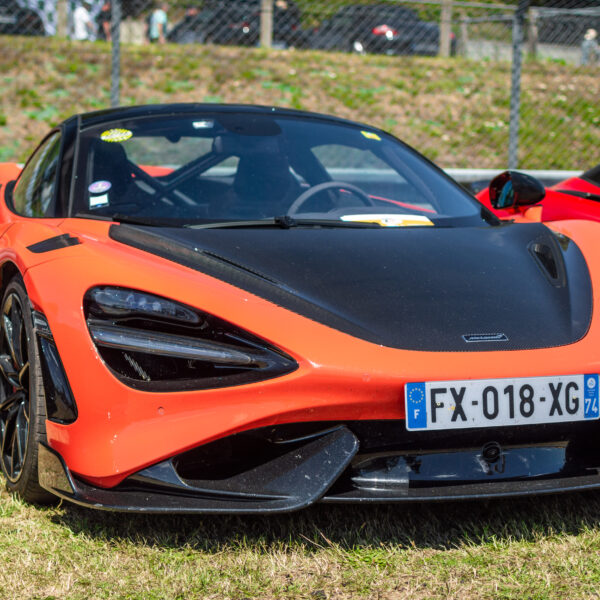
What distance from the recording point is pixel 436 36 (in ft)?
37.1

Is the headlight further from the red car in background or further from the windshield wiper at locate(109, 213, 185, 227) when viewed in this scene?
the red car in background

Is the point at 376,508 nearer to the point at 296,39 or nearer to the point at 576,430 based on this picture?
the point at 576,430

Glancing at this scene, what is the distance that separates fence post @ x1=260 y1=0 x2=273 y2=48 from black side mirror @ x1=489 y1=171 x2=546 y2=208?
6163 mm

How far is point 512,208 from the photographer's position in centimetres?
377

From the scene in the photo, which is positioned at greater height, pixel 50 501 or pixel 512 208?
pixel 512 208

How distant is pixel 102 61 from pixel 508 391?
11.2m

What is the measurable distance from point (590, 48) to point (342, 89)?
10.3ft

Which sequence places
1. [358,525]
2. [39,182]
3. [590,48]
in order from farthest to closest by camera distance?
[590,48], [39,182], [358,525]

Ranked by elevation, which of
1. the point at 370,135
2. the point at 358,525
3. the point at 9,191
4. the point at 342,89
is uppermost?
the point at 370,135

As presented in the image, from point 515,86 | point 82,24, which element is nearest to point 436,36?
point 515,86

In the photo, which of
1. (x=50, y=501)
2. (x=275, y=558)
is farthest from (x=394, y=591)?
(x=50, y=501)

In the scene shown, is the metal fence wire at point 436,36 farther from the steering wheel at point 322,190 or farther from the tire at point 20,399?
the tire at point 20,399

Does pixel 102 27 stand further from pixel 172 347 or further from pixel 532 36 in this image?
pixel 172 347

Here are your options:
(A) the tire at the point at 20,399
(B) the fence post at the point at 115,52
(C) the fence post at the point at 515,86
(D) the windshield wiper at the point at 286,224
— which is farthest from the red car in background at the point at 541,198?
(B) the fence post at the point at 115,52
